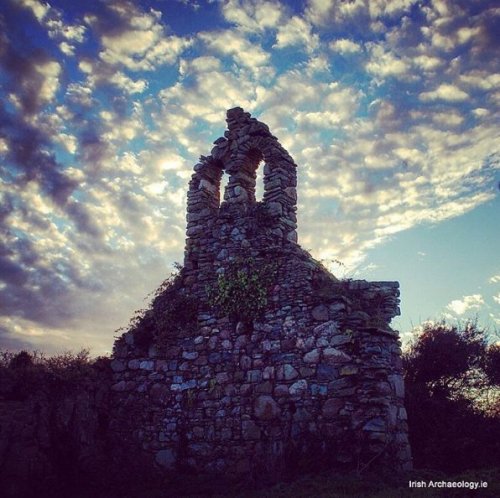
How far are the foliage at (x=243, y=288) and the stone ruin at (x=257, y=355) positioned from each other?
0.04m

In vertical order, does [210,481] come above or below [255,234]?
below

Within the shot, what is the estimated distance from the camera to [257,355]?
9.18 m

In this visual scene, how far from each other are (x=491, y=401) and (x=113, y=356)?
385 inches

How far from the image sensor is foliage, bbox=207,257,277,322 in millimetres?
9586

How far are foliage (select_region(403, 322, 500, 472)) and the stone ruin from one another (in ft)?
6.54

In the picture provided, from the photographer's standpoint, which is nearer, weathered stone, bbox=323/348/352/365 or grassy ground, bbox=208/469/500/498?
grassy ground, bbox=208/469/500/498

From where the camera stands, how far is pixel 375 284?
10203 mm

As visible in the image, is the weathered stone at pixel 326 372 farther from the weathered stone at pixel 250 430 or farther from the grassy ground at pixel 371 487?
the grassy ground at pixel 371 487

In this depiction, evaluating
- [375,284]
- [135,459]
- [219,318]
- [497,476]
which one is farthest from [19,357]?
[497,476]

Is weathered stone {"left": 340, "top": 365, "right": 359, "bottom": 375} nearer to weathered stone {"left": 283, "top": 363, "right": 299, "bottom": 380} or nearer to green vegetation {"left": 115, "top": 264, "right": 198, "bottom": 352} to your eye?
weathered stone {"left": 283, "top": 363, "right": 299, "bottom": 380}

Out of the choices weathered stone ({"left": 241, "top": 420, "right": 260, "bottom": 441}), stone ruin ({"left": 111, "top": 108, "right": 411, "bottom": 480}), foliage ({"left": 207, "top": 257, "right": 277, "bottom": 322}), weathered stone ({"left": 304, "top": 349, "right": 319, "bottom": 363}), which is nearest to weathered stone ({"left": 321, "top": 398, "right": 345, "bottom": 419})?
stone ruin ({"left": 111, "top": 108, "right": 411, "bottom": 480})

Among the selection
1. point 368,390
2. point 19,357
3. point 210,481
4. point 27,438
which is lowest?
point 210,481

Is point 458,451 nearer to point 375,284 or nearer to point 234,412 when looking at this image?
point 375,284

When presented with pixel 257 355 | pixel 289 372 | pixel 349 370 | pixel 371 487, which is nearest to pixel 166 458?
pixel 257 355
